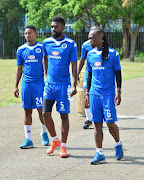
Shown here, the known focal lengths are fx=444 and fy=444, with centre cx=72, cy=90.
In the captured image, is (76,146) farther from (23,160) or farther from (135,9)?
(135,9)

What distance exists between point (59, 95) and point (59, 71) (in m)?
0.38

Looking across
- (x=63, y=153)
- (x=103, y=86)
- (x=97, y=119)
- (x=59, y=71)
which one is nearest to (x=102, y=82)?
(x=103, y=86)

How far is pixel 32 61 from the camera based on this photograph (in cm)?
765

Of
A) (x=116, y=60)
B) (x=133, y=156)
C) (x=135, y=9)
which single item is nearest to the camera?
(x=116, y=60)

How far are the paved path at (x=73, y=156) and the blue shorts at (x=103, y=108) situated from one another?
680 millimetres

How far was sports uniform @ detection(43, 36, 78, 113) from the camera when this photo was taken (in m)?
7.00

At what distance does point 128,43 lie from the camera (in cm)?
3956

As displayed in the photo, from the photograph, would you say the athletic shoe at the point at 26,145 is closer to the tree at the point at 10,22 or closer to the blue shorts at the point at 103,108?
the blue shorts at the point at 103,108

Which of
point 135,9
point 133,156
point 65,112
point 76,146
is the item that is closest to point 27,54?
point 65,112

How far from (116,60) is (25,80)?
190 centimetres

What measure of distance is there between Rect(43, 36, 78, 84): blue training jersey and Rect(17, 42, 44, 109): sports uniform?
60 cm

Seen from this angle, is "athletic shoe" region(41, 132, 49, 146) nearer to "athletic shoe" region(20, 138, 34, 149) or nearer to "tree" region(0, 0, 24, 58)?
"athletic shoe" region(20, 138, 34, 149)

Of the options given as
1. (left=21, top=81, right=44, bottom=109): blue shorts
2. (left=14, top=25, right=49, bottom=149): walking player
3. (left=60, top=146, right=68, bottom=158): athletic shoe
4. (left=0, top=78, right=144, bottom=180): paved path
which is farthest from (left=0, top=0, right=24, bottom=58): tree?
(left=60, top=146, right=68, bottom=158): athletic shoe

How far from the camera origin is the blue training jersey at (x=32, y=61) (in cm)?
764
